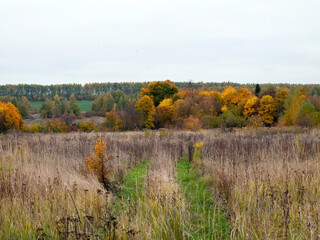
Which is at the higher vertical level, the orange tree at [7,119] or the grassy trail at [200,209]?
the grassy trail at [200,209]

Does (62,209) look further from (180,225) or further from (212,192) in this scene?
(212,192)

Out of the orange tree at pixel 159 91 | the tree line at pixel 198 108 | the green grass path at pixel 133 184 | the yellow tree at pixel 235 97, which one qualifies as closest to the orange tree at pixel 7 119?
the tree line at pixel 198 108

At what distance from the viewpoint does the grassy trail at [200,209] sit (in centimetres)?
328

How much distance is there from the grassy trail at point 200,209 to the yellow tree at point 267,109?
5064 cm

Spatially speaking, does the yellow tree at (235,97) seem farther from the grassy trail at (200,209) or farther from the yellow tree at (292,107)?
the grassy trail at (200,209)

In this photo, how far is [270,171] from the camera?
4.97 metres

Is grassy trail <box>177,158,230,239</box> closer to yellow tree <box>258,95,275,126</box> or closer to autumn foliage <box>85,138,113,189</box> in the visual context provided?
autumn foliage <box>85,138,113,189</box>

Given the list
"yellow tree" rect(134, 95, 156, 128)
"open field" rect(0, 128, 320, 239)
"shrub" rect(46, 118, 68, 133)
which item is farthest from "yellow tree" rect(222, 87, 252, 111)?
"open field" rect(0, 128, 320, 239)

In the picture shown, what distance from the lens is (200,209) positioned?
421 cm

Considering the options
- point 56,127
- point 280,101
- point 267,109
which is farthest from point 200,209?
point 280,101

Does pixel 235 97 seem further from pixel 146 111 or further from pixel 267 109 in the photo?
pixel 146 111

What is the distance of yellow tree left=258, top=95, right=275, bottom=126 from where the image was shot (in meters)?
54.3

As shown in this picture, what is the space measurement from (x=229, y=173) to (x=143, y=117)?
4871cm

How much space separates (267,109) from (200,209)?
55402mm
